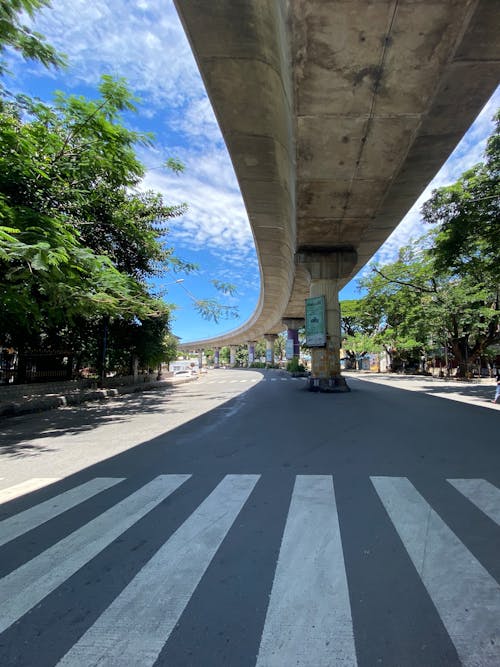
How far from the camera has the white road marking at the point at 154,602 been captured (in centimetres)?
207

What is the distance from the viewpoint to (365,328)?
1999 inches

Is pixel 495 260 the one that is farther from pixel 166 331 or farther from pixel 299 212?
pixel 166 331

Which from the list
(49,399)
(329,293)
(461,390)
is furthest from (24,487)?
(461,390)

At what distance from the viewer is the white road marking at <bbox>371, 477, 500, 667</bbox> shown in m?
2.12

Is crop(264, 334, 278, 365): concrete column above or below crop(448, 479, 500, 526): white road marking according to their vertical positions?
above

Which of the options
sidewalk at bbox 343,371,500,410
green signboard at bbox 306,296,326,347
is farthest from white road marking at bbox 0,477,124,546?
green signboard at bbox 306,296,326,347

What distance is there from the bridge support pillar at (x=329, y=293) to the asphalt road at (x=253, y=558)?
39.8 feet

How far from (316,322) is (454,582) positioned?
16.2 m

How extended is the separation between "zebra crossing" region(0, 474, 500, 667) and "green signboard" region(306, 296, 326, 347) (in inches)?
552

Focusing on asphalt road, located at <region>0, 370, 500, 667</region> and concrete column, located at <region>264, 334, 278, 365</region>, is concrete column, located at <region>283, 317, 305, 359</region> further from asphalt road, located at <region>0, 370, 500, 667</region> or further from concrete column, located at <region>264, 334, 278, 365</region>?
asphalt road, located at <region>0, 370, 500, 667</region>

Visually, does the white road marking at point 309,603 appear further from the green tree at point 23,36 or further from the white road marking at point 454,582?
the green tree at point 23,36

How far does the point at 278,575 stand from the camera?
2.79 m

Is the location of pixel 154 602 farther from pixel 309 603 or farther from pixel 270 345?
pixel 270 345

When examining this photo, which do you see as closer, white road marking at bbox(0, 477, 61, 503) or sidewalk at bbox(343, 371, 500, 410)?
white road marking at bbox(0, 477, 61, 503)
